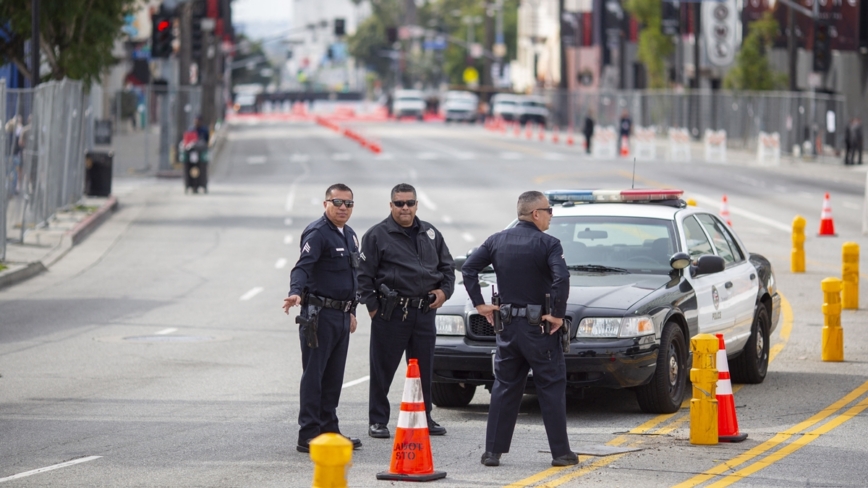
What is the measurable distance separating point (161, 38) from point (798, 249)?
894 inches

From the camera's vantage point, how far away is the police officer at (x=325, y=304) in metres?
9.18

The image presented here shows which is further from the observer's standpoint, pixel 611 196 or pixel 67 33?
pixel 67 33

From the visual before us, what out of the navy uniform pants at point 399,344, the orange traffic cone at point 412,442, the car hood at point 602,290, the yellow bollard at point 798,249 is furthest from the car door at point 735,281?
the yellow bollard at point 798,249

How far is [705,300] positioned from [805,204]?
938 inches

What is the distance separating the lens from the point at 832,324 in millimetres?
13391

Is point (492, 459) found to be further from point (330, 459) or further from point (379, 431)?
point (330, 459)

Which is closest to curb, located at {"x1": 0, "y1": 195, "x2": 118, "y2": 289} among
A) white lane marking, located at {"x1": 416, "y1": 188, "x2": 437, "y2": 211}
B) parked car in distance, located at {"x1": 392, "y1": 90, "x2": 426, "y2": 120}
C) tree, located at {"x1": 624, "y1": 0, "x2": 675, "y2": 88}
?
white lane marking, located at {"x1": 416, "y1": 188, "x2": 437, "y2": 211}

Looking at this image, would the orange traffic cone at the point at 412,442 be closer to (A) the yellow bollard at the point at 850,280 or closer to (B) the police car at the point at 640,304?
(B) the police car at the point at 640,304

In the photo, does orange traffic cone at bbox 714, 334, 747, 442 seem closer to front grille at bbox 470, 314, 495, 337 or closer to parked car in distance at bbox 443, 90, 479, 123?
front grille at bbox 470, 314, 495, 337

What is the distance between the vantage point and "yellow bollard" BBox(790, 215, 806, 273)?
21.1m

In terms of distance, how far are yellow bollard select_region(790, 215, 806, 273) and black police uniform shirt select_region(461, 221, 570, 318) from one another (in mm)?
13173

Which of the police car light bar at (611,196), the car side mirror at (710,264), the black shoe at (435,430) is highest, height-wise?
the police car light bar at (611,196)

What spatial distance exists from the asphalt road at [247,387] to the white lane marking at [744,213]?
0.50ft

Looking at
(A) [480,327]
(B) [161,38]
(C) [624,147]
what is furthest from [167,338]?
(C) [624,147]
